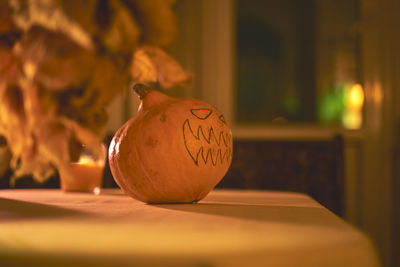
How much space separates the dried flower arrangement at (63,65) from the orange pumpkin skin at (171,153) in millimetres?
188

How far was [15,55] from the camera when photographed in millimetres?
577

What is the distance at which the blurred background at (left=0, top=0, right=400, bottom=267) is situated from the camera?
2385 millimetres

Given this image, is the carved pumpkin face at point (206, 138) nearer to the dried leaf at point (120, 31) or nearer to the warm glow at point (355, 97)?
the dried leaf at point (120, 31)

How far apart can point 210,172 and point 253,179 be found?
156 centimetres

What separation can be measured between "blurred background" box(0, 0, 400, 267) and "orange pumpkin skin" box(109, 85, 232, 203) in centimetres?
148

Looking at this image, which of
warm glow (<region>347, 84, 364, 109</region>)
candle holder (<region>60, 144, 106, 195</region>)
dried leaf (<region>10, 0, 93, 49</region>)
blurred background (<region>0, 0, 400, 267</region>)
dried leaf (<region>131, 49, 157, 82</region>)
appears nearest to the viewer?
dried leaf (<region>10, 0, 93, 49</region>)

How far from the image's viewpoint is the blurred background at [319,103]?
93.9 inches

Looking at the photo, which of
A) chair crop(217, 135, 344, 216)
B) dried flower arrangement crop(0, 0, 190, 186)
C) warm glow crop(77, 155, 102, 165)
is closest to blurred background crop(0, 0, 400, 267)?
chair crop(217, 135, 344, 216)

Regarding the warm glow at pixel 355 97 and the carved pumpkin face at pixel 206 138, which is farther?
the warm glow at pixel 355 97

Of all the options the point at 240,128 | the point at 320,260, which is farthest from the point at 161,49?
the point at 240,128

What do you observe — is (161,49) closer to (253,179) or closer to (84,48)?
(84,48)

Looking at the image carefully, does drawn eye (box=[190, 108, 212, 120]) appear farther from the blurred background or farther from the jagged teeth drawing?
the blurred background

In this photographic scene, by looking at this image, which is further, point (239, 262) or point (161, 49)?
point (161, 49)

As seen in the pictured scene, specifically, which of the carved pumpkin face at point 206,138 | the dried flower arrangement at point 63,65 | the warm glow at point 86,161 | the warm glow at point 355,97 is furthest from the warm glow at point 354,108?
the dried flower arrangement at point 63,65
